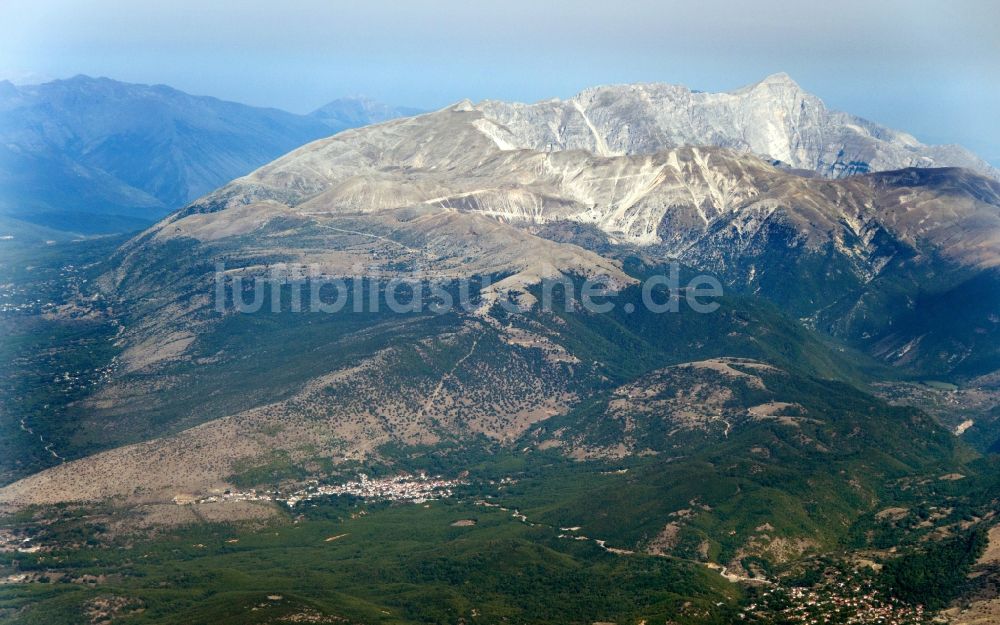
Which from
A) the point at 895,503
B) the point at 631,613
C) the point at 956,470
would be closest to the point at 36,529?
the point at 631,613

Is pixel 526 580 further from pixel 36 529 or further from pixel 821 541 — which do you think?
pixel 36 529

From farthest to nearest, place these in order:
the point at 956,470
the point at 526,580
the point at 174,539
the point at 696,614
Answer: the point at 956,470 < the point at 174,539 < the point at 526,580 < the point at 696,614

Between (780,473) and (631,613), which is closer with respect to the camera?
(631,613)

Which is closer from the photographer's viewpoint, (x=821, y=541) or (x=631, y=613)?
(x=631, y=613)

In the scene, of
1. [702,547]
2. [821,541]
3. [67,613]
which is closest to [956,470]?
[821,541]

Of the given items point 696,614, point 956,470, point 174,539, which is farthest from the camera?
point 956,470

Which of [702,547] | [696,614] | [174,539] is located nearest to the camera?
[696,614]

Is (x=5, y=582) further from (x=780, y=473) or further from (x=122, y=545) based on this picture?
(x=780, y=473)

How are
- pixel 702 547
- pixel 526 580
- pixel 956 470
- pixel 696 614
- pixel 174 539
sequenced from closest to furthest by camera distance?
pixel 696 614, pixel 526 580, pixel 702 547, pixel 174 539, pixel 956 470

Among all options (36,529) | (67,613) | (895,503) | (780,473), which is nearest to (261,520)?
(36,529)
